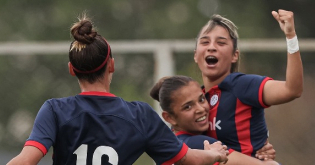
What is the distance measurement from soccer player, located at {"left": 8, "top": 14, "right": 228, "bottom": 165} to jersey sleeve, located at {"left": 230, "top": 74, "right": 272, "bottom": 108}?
495 millimetres

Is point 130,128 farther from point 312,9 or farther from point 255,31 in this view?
point 312,9

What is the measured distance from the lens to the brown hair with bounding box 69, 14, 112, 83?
3277mm

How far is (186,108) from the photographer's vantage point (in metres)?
3.91

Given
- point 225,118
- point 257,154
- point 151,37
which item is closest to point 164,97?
point 225,118

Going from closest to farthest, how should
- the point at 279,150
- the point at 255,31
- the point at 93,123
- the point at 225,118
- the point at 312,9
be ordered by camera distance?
1. the point at 93,123
2. the point at 225,118
3. the point at 279,150
4. the point at 255,31
5. the point at 312,9

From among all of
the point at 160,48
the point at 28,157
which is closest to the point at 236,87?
the point at 28,157

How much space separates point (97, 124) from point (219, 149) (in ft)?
A: 2.19

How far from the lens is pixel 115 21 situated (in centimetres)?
1359

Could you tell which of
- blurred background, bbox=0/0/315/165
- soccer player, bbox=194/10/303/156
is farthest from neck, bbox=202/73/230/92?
blurred background, bbox=0/0/315/165

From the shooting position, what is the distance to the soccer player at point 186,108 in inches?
152

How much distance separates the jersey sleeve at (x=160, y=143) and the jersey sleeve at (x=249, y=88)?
0.53 meters

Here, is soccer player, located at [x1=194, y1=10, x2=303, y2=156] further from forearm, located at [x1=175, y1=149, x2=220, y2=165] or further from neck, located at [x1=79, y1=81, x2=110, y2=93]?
neck, located at [x1=79, y1=81, x2=110, y2=93]

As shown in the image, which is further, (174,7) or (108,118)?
(174,7)

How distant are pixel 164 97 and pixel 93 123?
79cm
